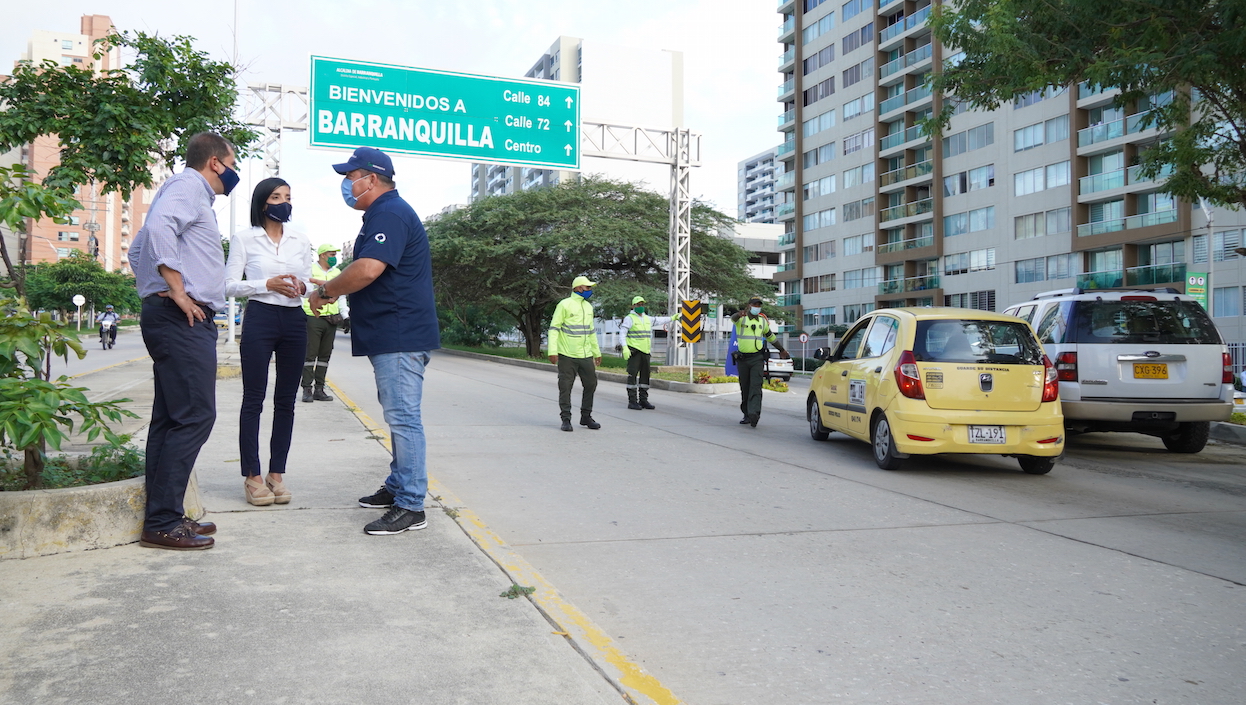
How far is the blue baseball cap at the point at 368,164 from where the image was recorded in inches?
207

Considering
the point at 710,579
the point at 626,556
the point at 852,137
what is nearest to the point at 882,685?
the point at 710,579

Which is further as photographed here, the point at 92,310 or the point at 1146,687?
the point at 92,310

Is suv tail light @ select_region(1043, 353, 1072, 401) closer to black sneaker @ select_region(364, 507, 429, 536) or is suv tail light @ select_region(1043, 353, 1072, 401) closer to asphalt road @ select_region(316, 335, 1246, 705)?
asphalt road @ select_region(316, 335, 1246, 705)

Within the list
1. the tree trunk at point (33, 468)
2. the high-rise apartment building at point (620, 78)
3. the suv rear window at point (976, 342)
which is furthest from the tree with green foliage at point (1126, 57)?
the high-rise apartment building at point (620, 78)

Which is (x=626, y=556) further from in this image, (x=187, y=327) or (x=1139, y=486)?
(x=1139, y=486)

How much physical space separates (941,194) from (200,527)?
55786mm

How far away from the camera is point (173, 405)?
4.53 meters

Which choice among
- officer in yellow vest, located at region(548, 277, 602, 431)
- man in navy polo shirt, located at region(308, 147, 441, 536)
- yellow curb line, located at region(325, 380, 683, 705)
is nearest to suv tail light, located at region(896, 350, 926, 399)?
officer in yellow vest, located at region(548, 277, 602, 431)

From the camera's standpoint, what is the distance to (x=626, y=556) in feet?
16.3

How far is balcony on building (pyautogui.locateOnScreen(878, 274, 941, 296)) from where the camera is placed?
56.4m

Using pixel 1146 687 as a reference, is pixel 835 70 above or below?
above

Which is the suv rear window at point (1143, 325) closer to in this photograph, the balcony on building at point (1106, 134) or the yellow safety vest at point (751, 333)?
the yellow safety vest at point (751, 333)

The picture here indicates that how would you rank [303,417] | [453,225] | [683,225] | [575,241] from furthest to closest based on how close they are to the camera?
[453,225] < [575,241] < [683,225] < [303,417]

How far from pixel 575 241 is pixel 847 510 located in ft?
100.0
